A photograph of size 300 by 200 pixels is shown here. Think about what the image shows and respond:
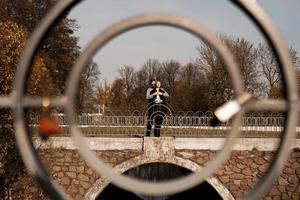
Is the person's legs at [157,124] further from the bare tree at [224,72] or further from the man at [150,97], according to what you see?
the bare tree at [224,72]

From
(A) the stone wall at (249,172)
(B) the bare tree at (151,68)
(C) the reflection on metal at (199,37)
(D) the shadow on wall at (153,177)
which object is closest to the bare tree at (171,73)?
(B) the bare tree at (151,68)

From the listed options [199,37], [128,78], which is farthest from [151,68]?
[199,37]

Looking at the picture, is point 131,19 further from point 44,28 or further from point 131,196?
point 131,196

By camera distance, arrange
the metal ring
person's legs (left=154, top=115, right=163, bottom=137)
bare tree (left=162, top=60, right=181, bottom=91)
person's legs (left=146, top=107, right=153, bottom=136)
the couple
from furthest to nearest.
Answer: bare tree (left=162, top=60, right=181, bottom=91), person's legs (left=154, top=115, right=163, bottom=137), person's legs (left=146, top=107, right=153, bottom=136), the couple, the metal ring

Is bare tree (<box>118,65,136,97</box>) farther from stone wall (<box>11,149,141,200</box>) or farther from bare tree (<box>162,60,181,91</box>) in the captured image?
stone wall (<box>11,149,141,200</box>)


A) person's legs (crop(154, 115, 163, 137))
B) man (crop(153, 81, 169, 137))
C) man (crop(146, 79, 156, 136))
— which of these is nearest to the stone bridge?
person's legs (crop(154, 115, 163, 137))

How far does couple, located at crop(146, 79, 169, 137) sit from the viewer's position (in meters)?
12.1

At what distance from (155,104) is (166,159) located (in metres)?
2.27

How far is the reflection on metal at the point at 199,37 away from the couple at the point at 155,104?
32.1 ft

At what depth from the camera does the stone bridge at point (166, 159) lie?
13820 millimetres

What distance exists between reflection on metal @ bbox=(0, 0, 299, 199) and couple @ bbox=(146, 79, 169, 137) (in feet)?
32.1

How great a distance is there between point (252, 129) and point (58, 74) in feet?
56.6

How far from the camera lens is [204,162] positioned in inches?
548

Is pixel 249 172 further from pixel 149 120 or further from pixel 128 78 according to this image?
pixel 128 78
